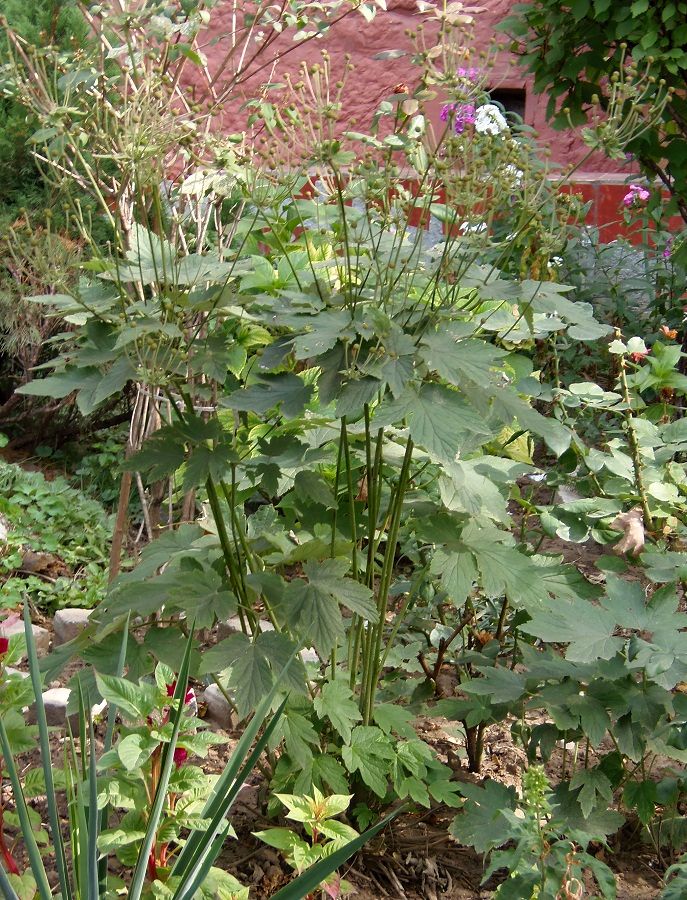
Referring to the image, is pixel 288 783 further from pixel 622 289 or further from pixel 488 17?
pixel 488 17

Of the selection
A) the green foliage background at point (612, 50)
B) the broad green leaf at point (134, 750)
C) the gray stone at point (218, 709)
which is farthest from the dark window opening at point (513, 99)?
the broad green leaf at point (134, 750)

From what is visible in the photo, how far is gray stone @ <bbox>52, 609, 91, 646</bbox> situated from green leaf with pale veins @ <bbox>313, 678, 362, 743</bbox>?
1512 millimetres

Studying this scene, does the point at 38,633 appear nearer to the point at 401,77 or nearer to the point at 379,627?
the point at 379,627

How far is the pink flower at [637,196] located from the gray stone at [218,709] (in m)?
3.87

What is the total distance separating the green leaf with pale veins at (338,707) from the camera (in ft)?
7.09

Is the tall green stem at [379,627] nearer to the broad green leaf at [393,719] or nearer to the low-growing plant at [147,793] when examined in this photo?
the broad green leaf at [393,719]

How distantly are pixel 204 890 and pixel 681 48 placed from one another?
3982mm

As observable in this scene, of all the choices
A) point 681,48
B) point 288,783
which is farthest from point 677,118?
point 288,783

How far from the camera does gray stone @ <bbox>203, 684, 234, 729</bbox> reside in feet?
9.93

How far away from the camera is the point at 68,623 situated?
3.53 meters

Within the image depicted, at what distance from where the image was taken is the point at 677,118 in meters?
4.55

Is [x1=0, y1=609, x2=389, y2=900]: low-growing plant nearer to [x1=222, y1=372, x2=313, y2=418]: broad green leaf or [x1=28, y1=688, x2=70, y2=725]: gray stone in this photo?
[x1=222, y1=372, x2=313, y2=418]: broad green leaf

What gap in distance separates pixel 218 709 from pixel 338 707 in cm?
97

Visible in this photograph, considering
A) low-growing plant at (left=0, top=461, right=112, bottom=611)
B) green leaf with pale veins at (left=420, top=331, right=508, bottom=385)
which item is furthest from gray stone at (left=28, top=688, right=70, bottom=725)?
green leaf with pale veins at (left=420, top=331, right=508, bottom=385)
